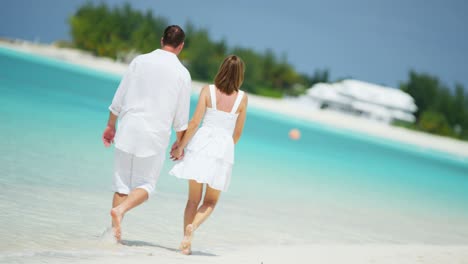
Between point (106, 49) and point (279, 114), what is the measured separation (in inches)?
1225

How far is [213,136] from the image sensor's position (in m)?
4.64

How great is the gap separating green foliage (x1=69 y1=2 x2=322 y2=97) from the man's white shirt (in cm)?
7237

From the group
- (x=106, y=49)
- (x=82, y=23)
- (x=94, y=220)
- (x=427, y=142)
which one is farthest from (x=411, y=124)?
(x=94, y=220)

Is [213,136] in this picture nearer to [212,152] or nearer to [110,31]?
[212,152]

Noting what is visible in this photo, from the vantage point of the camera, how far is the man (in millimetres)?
4367

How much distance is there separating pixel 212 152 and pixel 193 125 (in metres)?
0.26

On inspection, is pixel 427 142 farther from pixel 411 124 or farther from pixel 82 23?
pixel 82 23

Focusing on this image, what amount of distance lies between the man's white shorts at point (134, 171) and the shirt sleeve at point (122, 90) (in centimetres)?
31

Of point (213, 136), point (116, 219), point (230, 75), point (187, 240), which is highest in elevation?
point (230, 75)

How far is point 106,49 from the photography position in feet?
260

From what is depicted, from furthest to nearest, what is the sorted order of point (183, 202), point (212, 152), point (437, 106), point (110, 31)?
point (110, 31)
point (437, 106)
point (183, 202)
point (212, 152)

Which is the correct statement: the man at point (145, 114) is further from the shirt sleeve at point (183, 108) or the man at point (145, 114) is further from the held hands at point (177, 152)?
the held hands at point (177, 152)

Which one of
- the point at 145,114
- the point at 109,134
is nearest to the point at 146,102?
the point at 145,114

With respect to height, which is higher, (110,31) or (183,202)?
(110,31)
